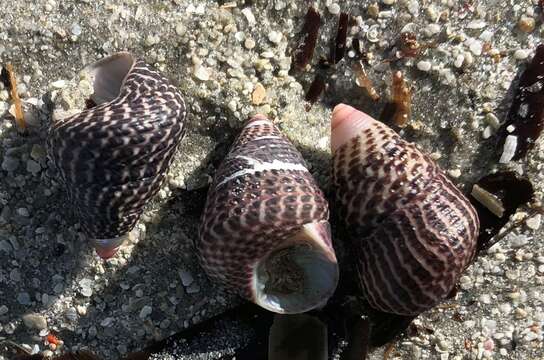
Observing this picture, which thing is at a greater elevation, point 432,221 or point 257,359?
point 432,221

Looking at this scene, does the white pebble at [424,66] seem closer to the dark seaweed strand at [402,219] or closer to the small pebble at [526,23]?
the dark seaweed strand at [402,219]

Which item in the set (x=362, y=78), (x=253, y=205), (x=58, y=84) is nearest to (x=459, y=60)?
(x=362, y=78)

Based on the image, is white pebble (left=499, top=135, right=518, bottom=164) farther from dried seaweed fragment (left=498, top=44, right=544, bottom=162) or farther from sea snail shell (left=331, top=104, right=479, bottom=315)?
sea snail shell (left=331, top=104, right=479, bottom=315)

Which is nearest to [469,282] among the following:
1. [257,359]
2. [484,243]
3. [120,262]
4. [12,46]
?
[484,243]

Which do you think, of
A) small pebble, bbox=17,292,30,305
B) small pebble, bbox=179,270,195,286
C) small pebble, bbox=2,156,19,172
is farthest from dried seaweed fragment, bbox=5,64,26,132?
small pebble, bbox=179,270,195,286

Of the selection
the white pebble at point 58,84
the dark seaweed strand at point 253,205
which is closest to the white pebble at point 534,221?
the dark seaweed strand at point 253,205

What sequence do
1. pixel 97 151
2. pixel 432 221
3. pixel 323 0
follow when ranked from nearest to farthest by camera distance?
pixel 97 151
pixel 432 221
pixel 323 0

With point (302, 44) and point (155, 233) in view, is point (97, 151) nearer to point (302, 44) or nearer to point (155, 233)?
point (155, 233)

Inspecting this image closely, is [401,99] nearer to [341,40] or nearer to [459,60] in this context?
[459,60]
